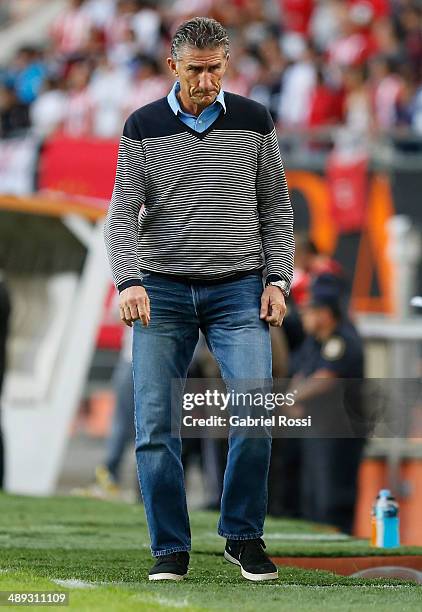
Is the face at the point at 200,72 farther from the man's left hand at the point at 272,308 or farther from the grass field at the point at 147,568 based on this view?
the grass field at the point at 147,568

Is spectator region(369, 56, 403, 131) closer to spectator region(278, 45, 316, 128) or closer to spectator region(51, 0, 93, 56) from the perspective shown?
spectator region(278, 45, 316, 128)

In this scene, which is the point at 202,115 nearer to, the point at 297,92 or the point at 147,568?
the point at 147,568

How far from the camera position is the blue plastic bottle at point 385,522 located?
22.3 ft

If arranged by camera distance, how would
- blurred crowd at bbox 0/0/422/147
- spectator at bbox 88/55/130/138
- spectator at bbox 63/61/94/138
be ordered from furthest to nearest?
spectator at bbox 63/61/94/138 < spectator at bbox 88/55/130/138 < blurred crowd at bbox 0/0/422/147

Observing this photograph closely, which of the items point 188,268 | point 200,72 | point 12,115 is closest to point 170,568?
point 188,268

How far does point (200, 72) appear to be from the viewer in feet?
17.0

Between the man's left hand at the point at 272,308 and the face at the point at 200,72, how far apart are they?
709mm

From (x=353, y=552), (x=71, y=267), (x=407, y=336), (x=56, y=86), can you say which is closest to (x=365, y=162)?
(x=71, y=267)

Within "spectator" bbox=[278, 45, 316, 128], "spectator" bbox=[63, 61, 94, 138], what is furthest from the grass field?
"spectator" bbox=[63, 61, 94, 138]

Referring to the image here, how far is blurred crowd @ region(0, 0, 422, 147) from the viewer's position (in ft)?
48.6

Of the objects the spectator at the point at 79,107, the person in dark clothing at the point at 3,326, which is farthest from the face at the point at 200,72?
the spectator at the point at 79,107

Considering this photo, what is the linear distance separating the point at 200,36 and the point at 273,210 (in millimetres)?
692

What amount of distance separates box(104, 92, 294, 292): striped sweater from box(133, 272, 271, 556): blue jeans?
9 centimetres

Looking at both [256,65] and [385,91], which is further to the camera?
[256,65]
